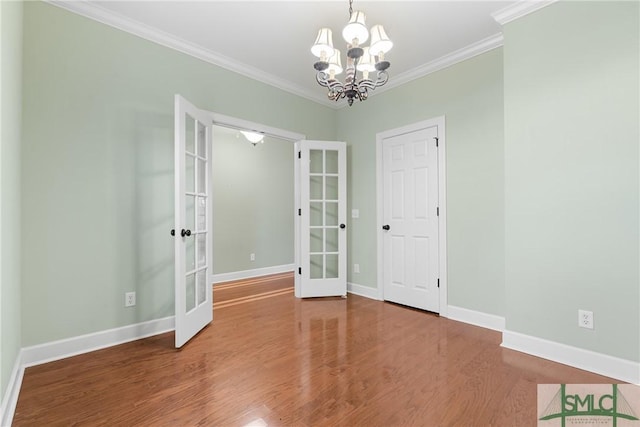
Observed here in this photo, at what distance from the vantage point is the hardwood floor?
157 cm

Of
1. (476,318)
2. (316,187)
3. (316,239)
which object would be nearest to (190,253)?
(316,239)

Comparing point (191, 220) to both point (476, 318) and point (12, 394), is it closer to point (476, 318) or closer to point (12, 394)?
point (12, 394)

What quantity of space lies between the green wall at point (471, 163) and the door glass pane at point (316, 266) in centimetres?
163

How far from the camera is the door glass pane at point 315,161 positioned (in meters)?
4.00

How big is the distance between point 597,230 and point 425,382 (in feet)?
5.21

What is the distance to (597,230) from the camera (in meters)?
2.01

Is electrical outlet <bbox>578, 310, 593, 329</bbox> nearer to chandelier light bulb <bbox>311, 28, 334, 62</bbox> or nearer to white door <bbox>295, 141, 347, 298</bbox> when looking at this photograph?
white door <bbox>295, 141, 347, 298</bbox>

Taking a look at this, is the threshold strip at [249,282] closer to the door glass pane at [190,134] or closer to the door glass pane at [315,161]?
the door glass pane at [315,161]

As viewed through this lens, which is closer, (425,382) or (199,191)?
(425,382)

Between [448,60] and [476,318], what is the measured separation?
2718 mm

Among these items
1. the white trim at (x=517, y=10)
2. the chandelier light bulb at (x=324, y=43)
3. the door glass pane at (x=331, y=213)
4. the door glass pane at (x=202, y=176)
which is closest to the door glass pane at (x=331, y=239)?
the door glass pane at (x=331, y=213)

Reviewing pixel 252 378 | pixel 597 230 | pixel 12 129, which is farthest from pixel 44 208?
pixel 597 230

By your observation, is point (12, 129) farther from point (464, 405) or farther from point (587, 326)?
point (587, 326)

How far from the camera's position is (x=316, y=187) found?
4.04 metres
